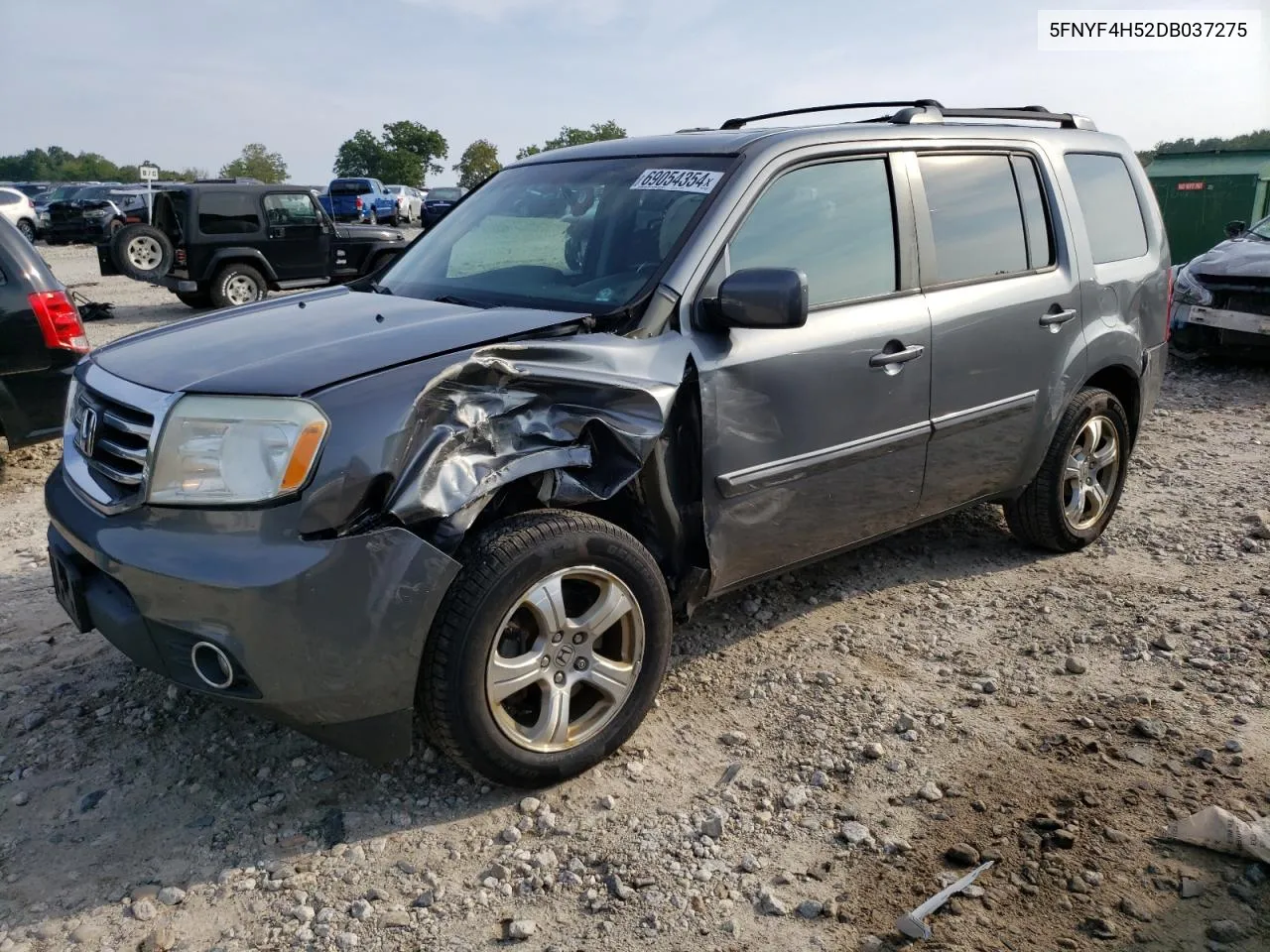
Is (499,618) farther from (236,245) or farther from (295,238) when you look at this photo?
(295,238)

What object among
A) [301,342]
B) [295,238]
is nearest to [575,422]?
[301,342]

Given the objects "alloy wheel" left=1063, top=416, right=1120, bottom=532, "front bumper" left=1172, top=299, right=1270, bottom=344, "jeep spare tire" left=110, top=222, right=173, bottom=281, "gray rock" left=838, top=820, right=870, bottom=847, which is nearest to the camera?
"gray rock" left=838, top=820, right=870, bottom=847

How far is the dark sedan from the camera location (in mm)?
5449

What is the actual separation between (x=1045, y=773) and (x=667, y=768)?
3.72 feet

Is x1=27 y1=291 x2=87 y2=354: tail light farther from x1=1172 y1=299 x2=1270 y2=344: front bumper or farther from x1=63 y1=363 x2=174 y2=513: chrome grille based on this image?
x1=1172 y1=299 x2=1270 y2=344: front bumper

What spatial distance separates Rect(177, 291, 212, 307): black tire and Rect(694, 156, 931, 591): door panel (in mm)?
11492

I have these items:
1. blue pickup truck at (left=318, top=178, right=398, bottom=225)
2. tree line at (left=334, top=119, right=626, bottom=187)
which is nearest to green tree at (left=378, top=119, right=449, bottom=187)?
tree line at (left=334, top=119, right=626, bottom=187)

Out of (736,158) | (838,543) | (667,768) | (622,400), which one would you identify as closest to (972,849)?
(667,768)

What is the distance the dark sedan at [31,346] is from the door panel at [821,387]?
414 cm

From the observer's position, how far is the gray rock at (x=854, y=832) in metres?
2.75

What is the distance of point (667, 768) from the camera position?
3.08 m

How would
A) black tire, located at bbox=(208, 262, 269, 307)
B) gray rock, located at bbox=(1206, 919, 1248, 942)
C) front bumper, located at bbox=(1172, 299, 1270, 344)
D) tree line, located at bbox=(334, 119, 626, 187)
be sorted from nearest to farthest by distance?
gray rock, located at bbox=(1206, 919, 1248, 942)
front bumper, located at bbox=(1172, 299, 1270, 344)
black tire, located at bbox=(208, 262, 269, 307)
tree line, located at bbox=(334, 119, 626, 187)

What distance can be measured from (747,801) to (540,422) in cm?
124

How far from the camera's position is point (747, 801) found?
2.92m
